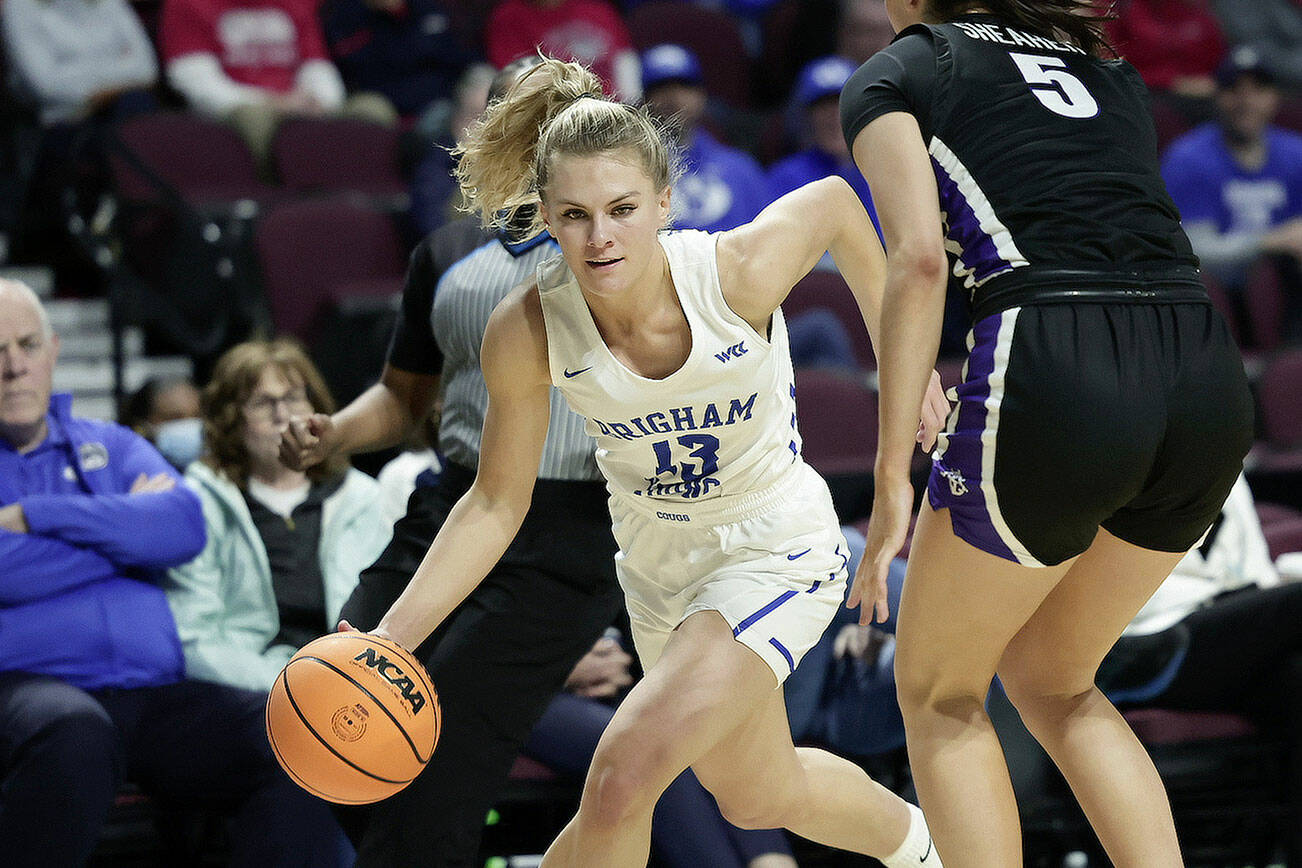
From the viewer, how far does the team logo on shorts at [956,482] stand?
2436 mm

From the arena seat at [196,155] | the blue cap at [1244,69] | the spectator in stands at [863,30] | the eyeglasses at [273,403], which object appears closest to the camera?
the eyeglasses at [273,403]

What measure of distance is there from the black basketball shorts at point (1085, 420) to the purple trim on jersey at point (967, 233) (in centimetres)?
9

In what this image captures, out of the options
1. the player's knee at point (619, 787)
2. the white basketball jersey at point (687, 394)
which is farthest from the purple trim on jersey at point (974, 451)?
the player's knee at point (619, 787)

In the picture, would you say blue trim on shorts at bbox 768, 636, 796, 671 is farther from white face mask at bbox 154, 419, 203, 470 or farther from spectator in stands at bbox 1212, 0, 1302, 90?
spectator in stands at bbox 1212, 0, 1302, 90

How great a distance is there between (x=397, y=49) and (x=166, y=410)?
281 cm

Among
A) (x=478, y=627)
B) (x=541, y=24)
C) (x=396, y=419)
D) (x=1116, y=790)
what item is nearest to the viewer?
(x=1116, y=790)

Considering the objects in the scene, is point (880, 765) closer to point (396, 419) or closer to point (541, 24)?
point (396, 419)

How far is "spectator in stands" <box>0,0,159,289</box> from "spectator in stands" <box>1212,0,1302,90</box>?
20.2 ft

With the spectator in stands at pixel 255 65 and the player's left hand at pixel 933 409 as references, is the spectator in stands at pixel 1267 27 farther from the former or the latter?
the player's left hand at pixel 933 409

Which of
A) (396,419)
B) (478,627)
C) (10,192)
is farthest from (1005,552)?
(10,192)

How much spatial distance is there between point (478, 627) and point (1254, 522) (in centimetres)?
249

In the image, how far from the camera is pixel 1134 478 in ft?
7.75

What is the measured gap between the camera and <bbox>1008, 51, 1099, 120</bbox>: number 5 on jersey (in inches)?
95.7

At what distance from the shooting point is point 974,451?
2418 millimetres
